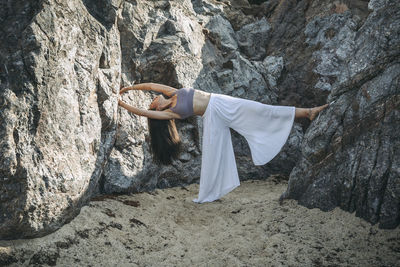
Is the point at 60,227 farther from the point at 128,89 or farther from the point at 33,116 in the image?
the point at 128,89

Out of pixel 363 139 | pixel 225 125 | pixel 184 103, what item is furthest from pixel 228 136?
pixel 363 139

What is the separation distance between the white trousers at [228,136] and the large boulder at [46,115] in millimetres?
1553

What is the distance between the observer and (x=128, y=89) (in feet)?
16.5

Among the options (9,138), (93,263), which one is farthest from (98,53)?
(93,263)

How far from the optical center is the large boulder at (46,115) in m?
2.98

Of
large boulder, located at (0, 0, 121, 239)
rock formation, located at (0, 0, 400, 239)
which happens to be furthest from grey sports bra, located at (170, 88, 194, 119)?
large boulder, located at (0, 0, 121, 239)

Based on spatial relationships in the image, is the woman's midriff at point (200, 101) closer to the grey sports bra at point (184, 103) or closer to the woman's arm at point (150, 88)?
the grey sports bra at point (184, 103)

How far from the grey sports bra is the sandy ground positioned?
1414 millimetres

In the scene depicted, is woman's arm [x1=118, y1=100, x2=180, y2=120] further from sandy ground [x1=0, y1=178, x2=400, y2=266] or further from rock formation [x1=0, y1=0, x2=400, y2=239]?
sandy ground [x1=0, y1=178, x2=400, y2=266]

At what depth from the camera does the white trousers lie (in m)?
4.59

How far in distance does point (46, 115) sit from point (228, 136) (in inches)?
98.7

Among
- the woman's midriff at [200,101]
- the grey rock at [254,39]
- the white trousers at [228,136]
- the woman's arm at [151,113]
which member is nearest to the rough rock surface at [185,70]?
the grey rock at [254,39]

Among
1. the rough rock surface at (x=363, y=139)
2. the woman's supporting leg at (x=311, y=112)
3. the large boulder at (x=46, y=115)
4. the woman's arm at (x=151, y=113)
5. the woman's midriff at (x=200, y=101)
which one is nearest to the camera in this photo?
the large boulder at (x=46, y=115)

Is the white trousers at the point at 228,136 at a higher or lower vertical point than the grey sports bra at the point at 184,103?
lower
